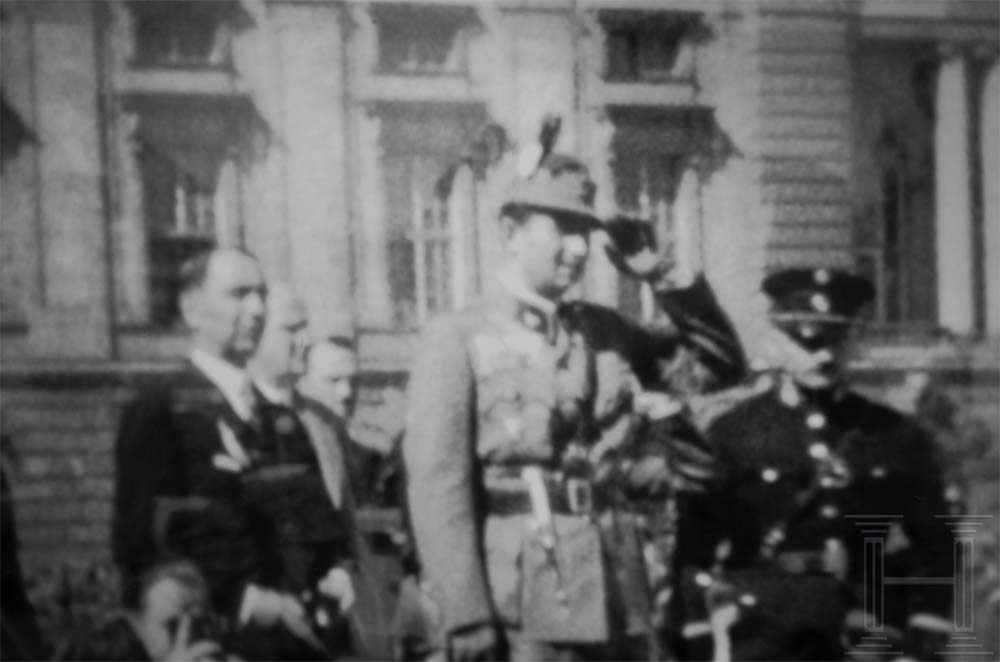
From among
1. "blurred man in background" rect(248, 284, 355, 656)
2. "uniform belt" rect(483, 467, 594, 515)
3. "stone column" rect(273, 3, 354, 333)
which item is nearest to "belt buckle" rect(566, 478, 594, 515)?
"uniform belt" rect(483, 467, 594, 515)

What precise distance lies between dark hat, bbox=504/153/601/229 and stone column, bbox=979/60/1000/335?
2.88 feet

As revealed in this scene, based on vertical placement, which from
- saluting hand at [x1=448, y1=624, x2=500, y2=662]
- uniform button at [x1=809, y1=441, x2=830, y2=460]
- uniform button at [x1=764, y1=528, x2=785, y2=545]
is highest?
uniform button at [x1=809, y1=441, x2=830, y2=460]

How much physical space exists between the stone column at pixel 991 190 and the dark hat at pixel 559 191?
2.88 ft

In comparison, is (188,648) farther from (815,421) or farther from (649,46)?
(649,46)

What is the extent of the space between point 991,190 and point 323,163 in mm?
1364

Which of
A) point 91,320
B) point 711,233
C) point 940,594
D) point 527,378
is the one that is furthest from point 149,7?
point 940,594

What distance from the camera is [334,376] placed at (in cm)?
239

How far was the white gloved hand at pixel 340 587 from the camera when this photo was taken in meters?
2.36

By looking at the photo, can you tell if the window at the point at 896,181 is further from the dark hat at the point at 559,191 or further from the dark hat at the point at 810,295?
the dark hat at the point at 559,191

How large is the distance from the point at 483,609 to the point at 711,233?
2.81 ft

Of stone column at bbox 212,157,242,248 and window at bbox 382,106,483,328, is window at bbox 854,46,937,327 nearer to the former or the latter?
window at bbox 382,106,483,328

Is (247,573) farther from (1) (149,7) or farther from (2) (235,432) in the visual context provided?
(1) (149,7)

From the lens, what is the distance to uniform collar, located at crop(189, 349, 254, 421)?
2340 millimetres

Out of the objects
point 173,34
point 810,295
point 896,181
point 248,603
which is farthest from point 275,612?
point 896,181
